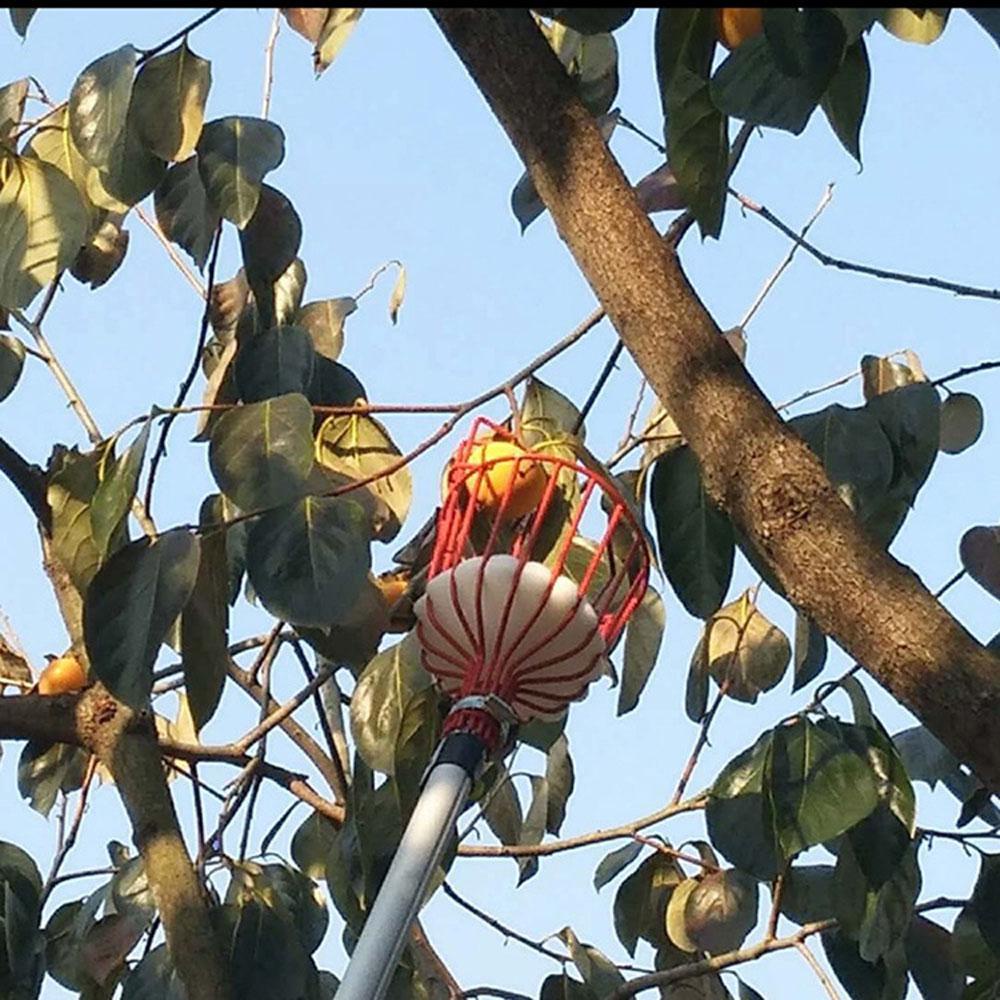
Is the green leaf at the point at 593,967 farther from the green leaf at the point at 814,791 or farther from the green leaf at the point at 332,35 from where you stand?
the green leaf at the point at 332,35

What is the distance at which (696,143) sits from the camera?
105 cm

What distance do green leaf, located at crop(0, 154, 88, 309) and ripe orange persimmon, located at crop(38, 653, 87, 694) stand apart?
38 cm

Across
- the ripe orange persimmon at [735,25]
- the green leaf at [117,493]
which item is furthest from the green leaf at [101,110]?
the ripe orange persimmon at [735,25]

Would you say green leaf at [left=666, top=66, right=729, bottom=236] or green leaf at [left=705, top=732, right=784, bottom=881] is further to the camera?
green leaf at [left=705, top=732, right=784, bottom=881]

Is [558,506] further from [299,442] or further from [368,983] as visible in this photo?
[368,983]

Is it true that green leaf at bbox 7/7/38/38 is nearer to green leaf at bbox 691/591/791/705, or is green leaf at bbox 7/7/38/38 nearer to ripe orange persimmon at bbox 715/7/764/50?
ripe orange persimmon at bbox 715/7/764/50

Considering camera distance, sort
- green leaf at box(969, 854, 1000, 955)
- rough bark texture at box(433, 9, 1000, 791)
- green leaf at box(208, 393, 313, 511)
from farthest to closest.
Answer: green leaf at box(969, 854, 1000, 955) < green leaf at box(208, 393, 313, 511) < rough bark texture at box(433, 9, 1000, 791)

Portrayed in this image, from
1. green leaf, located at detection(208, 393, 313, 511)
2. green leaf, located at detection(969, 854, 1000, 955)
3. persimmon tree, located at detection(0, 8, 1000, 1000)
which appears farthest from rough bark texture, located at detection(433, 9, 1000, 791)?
green leaf, located at detection(969, 854, 1000, 955)

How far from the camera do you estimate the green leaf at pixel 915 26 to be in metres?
0.99

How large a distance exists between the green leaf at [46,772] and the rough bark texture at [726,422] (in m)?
0.94

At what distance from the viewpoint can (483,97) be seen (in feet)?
3.22

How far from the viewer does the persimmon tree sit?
87 centimetres

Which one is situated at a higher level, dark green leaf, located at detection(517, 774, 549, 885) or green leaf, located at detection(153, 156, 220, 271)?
green leaf, located at detection(153, 156, 220, 271)

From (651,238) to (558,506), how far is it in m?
0.30
